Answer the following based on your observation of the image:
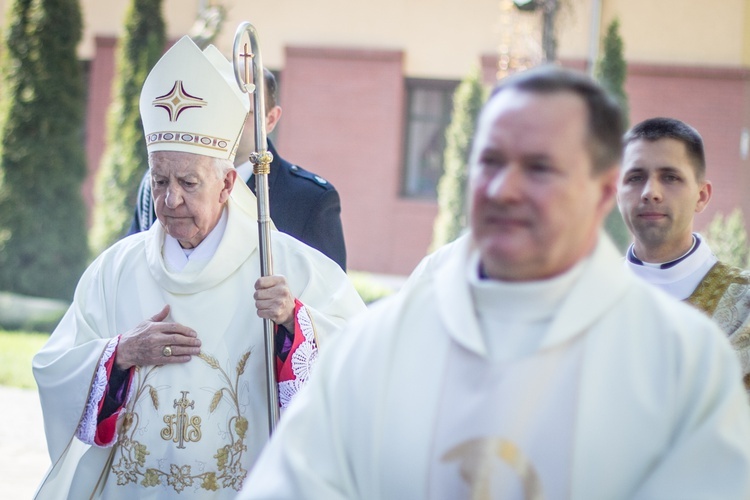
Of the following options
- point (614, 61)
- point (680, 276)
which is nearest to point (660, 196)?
point (680, 276)

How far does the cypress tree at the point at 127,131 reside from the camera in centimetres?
1227

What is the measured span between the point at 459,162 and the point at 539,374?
1229 cm

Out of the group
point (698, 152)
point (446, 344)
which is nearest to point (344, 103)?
point (698, 152)

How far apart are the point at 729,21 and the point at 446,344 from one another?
1477 centimetres

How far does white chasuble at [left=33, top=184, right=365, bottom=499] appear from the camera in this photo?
10.7ft

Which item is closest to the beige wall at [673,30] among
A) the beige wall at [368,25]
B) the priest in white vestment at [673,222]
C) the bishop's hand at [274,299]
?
the beige wall at [368,25]

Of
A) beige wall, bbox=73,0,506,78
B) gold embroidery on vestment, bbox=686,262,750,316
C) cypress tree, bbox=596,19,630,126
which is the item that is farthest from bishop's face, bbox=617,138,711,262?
beige wall, bbox=73,0,506,78

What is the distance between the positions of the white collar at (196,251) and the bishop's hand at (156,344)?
8.8 inches

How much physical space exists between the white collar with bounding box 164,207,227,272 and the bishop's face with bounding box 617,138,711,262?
4.50ft

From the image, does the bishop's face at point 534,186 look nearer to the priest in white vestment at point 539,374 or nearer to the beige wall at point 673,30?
the priest in white vestment at point 539,374

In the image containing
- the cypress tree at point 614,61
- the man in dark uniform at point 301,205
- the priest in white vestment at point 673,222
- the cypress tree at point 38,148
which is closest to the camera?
the priest in white vestment at point 673,222

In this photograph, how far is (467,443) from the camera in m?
2.03

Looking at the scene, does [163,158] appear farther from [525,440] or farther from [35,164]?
[35,164]

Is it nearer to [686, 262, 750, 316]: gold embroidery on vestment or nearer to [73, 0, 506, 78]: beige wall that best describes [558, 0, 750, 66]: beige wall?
[73, 0, 506, 78]: beige wall
